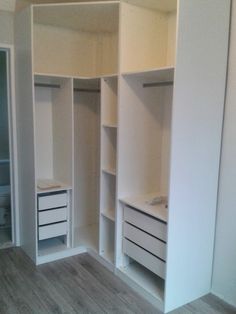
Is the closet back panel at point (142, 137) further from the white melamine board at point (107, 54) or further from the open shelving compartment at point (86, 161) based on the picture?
the open shelving compartment at point (86, 161)

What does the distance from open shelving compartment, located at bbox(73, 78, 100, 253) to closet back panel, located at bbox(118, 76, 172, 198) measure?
2.59ft

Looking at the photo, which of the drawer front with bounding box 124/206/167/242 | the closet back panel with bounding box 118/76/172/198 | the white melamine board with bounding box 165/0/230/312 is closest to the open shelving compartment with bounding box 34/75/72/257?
the closet back panel with bounding box 118/76/172/198

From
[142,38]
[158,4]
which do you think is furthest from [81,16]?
[158,4]

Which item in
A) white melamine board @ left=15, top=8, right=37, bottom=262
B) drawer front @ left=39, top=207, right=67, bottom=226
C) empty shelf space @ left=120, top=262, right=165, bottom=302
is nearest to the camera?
empty shelf space @ left=120, top=262, right=165, bottom=302

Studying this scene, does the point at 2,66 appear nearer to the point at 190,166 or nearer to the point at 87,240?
the point at 87,240

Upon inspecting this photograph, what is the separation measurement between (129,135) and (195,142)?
26.8 inches

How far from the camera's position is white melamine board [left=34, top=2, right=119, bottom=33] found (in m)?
2.79

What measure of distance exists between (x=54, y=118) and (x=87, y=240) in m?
1.43

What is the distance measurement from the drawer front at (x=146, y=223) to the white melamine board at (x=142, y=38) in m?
1.28

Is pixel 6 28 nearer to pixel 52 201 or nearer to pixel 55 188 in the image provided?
pixel 55 188

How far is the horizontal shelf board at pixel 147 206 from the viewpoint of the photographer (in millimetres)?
2549

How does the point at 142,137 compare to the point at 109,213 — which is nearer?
the point at 142,137

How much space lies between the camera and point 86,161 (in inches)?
154

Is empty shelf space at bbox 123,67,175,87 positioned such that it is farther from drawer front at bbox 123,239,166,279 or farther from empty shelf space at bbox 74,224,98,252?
empty shelf space at bbox 74,224,98,252
